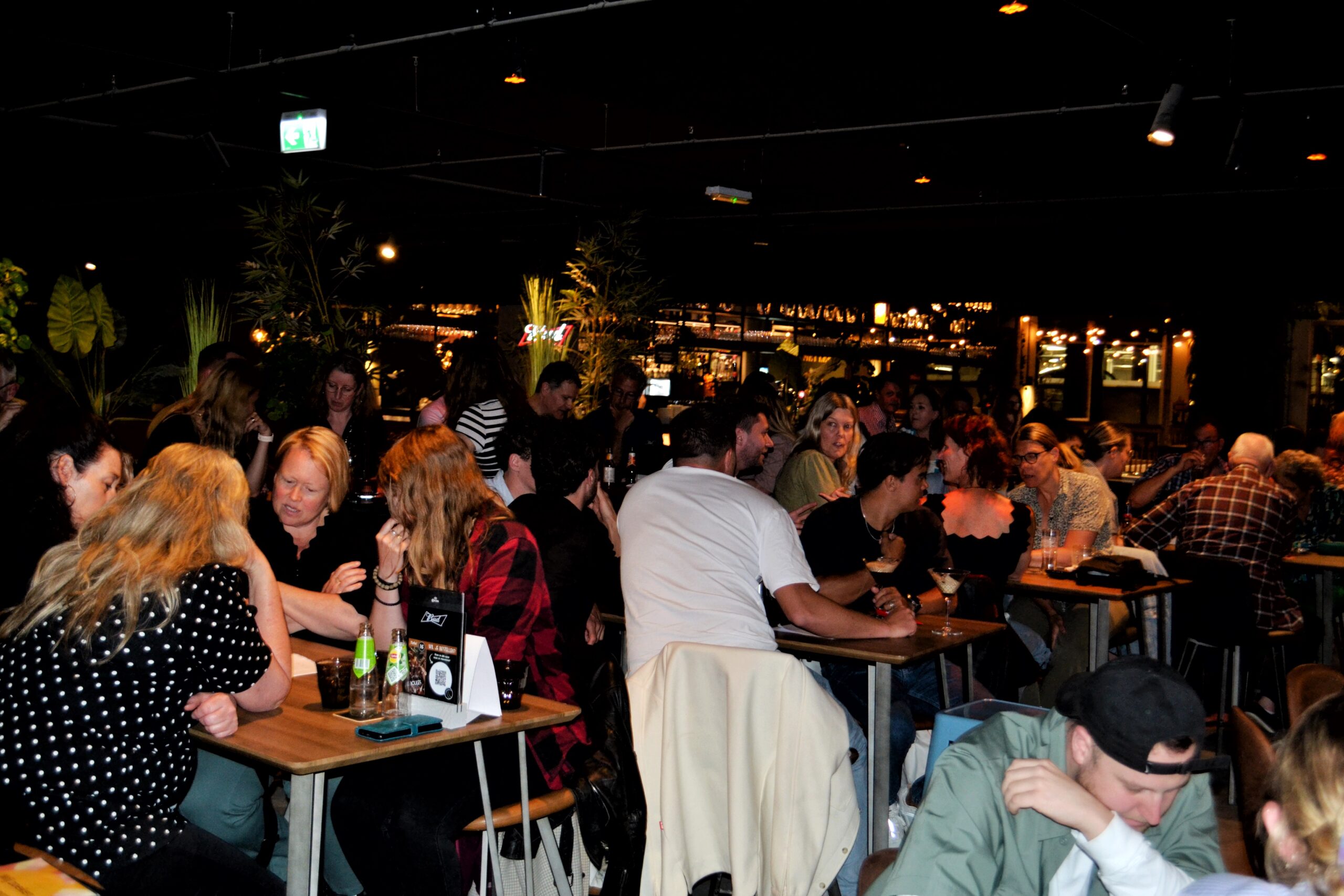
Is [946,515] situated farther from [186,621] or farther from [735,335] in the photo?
[735,335]

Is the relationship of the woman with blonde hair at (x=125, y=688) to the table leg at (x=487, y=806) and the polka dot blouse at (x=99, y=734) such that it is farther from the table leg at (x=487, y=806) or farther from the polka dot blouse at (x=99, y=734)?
the table leg at (x=487, y=806)

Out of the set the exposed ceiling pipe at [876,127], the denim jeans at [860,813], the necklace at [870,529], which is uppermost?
the exposed ceiling pipe at [876,127]

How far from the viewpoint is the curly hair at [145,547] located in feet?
7.80

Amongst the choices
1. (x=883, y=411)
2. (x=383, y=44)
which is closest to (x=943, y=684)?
(x=883, y=411)

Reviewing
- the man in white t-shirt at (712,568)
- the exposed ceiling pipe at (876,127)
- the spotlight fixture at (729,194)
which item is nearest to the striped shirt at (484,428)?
the man in white t-shirt at (712,568)

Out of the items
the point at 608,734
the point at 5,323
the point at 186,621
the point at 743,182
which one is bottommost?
the point at 608,734

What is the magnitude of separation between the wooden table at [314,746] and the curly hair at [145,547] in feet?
1.26

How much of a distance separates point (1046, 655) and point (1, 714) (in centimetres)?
400

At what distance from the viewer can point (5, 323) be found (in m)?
6.64

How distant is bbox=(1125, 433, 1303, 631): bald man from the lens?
5.75m

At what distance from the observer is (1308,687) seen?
116 inches

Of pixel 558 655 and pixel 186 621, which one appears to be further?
pixel 558 655

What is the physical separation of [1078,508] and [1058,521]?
4.7 inches

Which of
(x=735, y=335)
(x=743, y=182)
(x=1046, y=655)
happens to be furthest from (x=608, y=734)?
(x=735, y=335)
